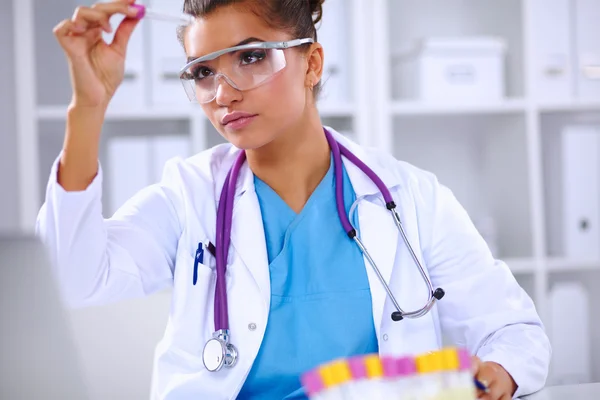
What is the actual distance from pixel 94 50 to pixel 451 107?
1.68 metres

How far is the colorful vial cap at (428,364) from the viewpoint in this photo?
26.9 inches

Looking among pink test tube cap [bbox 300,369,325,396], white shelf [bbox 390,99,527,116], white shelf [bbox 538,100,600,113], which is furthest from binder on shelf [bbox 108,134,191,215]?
pink test tube cap [bbox 300,369,325,396]

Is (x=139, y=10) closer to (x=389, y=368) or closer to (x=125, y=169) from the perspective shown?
(x=389, y=368)

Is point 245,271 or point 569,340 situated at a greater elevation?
point 245,271

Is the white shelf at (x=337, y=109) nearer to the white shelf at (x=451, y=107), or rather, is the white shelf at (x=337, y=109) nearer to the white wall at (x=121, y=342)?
the white shelf at (x=451, y=107)

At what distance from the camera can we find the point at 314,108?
1.58m

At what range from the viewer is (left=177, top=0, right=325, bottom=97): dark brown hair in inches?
53.2

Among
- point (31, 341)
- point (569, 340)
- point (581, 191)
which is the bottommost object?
point (569, 340)

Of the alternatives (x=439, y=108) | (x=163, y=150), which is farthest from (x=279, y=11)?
(x=439, y=108)

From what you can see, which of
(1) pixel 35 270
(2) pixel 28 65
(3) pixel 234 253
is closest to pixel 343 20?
(2) pixel 28 65

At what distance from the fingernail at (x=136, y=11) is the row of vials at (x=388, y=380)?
0.67m

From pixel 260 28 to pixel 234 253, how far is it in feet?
1.36

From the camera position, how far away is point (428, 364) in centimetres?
68

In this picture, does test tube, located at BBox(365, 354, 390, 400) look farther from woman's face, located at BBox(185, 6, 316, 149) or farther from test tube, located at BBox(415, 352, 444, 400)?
woman's face, located at BBox(185, 6, 316, 149)
